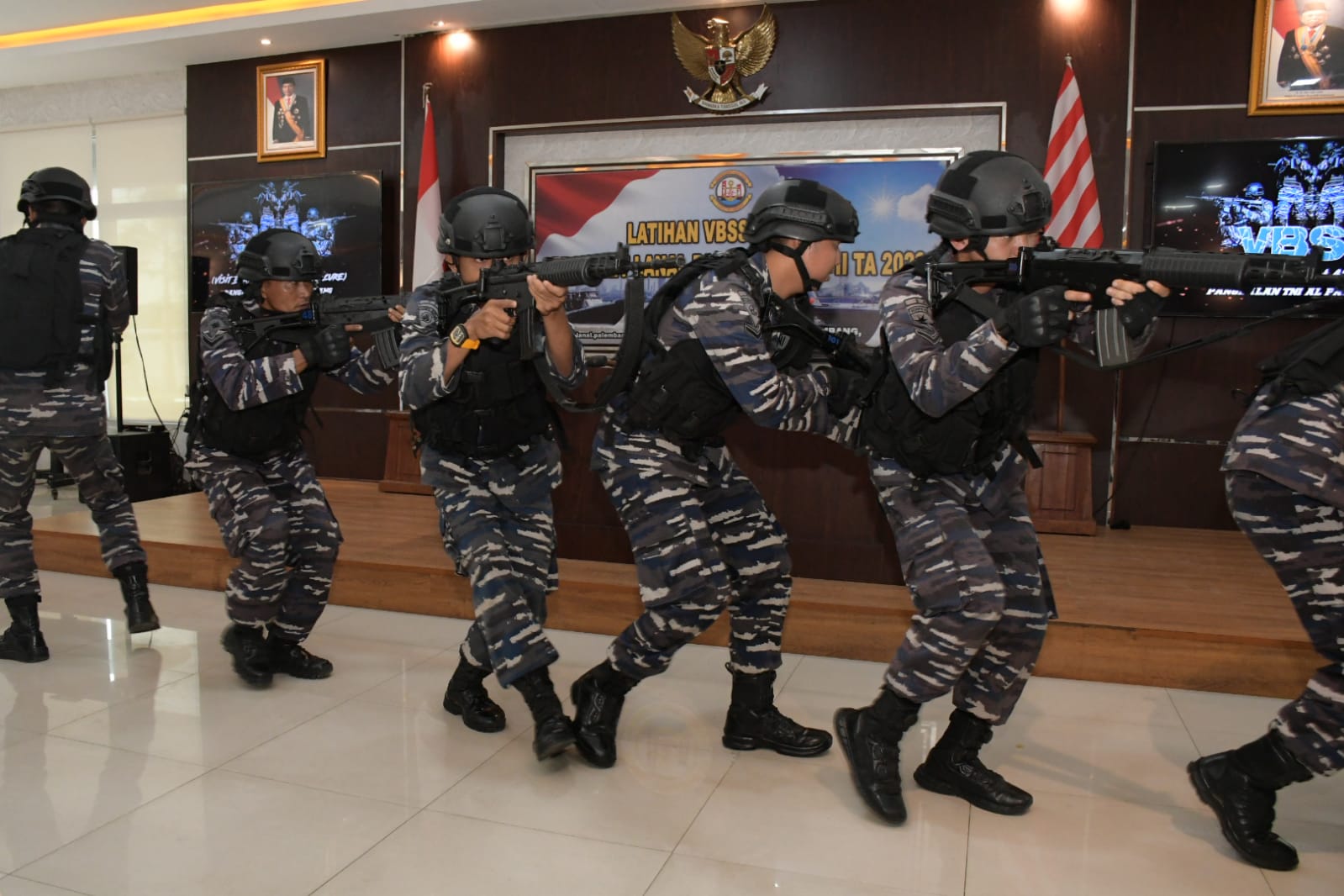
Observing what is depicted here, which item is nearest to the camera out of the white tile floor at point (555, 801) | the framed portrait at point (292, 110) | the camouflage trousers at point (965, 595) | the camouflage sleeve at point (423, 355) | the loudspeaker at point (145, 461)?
the white tile floor at point (555, 801)

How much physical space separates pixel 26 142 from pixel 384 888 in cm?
953

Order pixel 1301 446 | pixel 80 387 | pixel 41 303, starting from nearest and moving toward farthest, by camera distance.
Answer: pixel 1301 446 < pixel 41 303 < pixel 80 387

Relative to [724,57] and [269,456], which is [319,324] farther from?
[724,57]

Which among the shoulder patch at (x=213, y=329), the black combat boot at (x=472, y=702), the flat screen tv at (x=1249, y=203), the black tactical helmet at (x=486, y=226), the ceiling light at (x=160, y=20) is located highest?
the ceiling light at (x=160, y=20)

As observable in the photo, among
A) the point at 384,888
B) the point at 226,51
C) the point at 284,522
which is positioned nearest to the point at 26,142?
the point at 226,51

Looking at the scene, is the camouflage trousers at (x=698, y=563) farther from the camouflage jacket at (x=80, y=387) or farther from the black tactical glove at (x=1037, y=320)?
the camouflage jacket at (x=80, y=387)

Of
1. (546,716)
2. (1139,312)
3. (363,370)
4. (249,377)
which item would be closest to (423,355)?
(363,370)

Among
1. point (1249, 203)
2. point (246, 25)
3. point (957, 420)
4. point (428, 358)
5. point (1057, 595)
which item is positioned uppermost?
point (246, 25)

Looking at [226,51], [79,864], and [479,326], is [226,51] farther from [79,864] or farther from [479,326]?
[79,864]

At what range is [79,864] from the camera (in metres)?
2.14

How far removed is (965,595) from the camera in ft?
7.59

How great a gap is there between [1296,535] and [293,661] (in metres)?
3.01

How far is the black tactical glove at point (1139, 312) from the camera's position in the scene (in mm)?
2219

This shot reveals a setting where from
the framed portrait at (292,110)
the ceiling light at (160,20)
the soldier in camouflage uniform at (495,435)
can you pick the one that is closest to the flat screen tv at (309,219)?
the framed portrait at (292,110)
